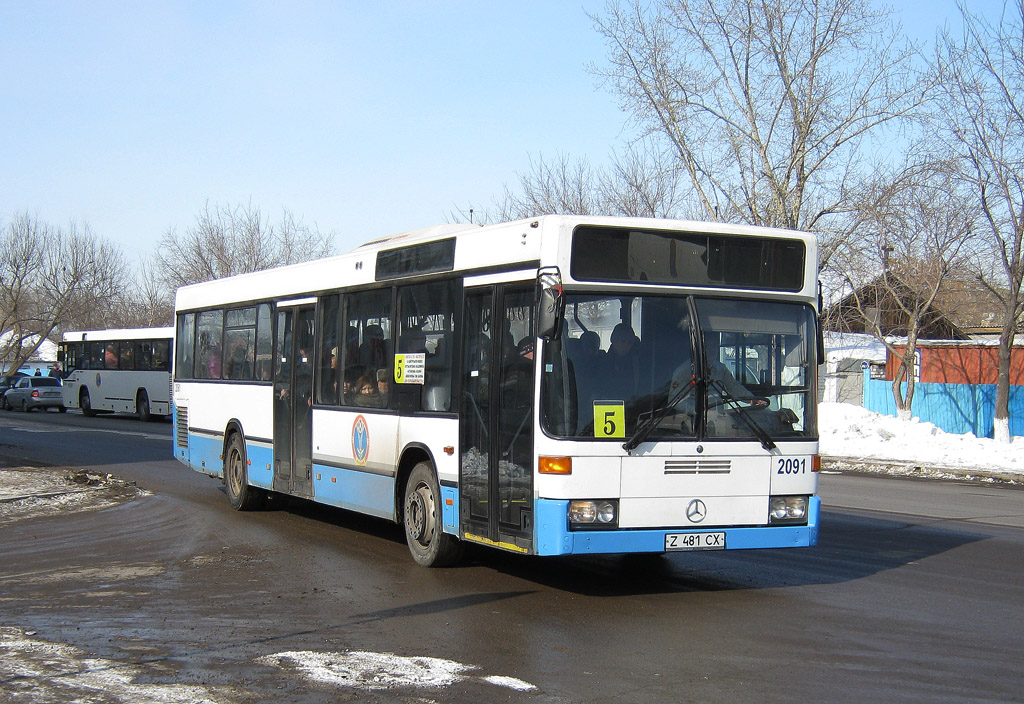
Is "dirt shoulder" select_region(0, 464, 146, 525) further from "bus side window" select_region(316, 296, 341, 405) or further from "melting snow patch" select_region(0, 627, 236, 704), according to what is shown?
"melting snow patch" select_region(0, 627, 236, 704)

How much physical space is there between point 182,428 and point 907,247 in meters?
23.4

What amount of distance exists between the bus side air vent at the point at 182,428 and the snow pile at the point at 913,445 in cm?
1234

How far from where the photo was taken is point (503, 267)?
28.6 feet

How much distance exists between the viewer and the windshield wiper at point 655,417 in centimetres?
791

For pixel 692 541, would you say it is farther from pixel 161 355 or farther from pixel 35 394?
pixel 35 394

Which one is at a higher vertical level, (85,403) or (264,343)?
(264,343)

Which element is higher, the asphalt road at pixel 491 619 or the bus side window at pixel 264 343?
the bus side window at pixel 264 343

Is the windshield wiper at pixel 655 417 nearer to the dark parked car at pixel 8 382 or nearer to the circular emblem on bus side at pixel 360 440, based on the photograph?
the circular emblem on bus side at pixel 360 440

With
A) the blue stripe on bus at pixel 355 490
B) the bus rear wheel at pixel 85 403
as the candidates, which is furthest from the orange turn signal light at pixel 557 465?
the bus rear wheel at pixel 85 403

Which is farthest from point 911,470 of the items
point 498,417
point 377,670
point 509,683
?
point 377,670

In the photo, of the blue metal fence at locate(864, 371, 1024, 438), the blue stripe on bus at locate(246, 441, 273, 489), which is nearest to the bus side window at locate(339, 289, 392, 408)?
the blue stripe on bus at locate(246, 441, 273, 489)

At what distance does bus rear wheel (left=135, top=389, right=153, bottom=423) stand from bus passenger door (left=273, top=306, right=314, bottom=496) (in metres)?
26.7

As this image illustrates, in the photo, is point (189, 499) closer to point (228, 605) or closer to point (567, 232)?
point (228, 605)

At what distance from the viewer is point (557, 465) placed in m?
7.82
